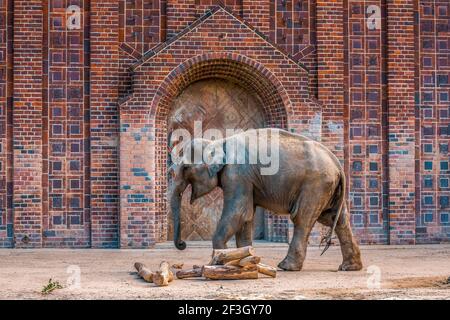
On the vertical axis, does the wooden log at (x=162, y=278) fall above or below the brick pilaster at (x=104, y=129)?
below

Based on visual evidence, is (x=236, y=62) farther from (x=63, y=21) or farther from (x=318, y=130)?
(x=63, y=21)

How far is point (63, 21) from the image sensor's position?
48.6 ft

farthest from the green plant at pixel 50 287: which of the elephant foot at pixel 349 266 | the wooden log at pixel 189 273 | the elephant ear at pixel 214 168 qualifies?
the elephant foot at pixel 349 266

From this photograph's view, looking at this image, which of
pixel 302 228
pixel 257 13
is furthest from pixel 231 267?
pixel 257 13

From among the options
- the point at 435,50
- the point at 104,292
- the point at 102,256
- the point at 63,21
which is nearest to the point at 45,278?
the point at 104,292

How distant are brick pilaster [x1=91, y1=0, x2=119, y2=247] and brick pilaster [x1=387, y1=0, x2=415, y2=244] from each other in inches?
198

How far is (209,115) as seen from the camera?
15.3 meters

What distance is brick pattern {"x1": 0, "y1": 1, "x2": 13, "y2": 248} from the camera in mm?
14641

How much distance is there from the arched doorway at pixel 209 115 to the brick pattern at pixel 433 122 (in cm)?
308

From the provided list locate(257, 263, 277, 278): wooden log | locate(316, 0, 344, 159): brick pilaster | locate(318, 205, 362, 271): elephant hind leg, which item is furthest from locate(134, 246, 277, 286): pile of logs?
locate(316, 0, 344, 159): brick pilaster

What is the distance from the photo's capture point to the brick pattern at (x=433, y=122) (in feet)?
51.2

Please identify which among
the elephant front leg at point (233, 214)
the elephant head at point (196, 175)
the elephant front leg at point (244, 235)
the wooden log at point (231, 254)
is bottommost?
the wooden log at point (231, 254)

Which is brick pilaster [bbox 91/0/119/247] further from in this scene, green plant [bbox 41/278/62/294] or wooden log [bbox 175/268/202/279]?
green plant [bbox 41/278/62/294]

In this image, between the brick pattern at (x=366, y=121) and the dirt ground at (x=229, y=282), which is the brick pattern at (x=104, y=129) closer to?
the dirt ground at (x=229, y=282)
